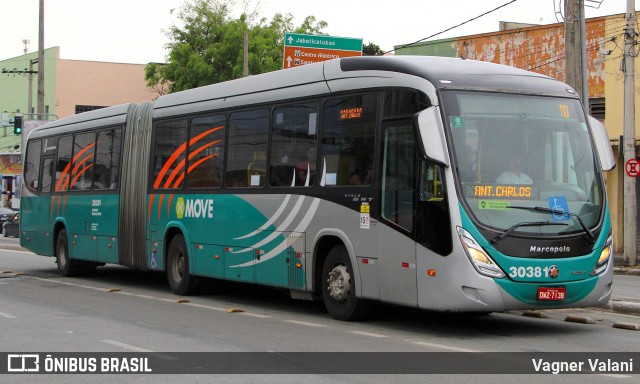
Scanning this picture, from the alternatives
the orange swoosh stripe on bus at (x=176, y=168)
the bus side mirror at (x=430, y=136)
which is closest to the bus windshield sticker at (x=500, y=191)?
the bus side mirror at (x=430, y=136)

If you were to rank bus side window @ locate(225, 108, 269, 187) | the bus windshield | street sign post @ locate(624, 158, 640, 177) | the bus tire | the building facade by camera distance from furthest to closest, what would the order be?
1. the building facade
2. street sign post @ locate(624, 158, 640, 177)
3. bus side window @ locate(225, 108, 269, 187)
4. the bus tire
5. the bus windshield

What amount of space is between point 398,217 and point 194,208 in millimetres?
5929

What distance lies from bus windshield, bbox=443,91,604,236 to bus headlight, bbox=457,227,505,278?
0.29 metres

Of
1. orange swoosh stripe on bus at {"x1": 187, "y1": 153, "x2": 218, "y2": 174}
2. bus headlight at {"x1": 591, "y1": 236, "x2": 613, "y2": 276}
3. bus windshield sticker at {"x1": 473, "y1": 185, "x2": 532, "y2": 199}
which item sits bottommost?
bus headlight at {"x1": 591, "y1": 236, "x2": 613, "y2": 276}

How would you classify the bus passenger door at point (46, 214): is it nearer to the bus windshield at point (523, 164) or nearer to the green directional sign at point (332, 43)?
the green directional sign at point (332, 43)

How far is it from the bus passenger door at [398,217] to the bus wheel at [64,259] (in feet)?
38.6

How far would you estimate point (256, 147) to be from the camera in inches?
603

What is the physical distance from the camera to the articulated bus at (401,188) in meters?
11.4

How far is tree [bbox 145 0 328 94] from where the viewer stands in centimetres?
5297

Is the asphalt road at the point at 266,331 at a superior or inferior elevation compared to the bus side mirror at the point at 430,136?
inferior

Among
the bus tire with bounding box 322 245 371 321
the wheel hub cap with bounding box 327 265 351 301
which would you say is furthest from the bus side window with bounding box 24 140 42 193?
the wheel hub cap with bounding box 327 265 351 301

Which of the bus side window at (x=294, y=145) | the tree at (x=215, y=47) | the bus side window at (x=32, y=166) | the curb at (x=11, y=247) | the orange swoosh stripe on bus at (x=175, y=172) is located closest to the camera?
the bus side window at (x=294, y=145)

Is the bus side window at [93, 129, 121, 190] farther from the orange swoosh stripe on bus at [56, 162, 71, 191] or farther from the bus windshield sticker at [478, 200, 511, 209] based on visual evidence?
the bus windshield sticker at [478, 200, 511, 209]

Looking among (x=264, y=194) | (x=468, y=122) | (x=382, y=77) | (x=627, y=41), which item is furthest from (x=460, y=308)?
(x=627, y=41)
